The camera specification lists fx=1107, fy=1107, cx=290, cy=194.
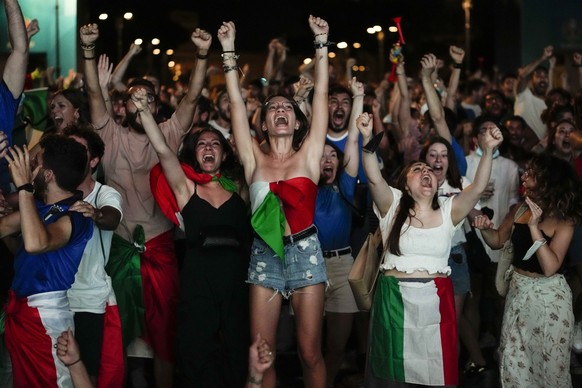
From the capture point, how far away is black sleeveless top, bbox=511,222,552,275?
6.80 m

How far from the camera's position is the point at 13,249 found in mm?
6578

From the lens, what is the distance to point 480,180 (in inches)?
257

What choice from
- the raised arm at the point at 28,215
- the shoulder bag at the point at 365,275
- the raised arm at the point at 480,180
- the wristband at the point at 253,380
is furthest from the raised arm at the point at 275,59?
the wristband at the point at 253,380

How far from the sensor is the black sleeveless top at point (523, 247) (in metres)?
6.80

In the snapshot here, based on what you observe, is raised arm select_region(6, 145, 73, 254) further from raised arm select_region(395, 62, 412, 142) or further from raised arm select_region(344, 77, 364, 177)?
raised arm select_region(395, 62, 412, 142)

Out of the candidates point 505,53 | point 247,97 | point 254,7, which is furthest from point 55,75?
point 254,7

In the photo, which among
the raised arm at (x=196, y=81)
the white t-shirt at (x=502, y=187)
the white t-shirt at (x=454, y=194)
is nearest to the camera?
the raised arm at (x=196, y=81)

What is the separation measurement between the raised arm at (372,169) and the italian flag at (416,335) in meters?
0.50

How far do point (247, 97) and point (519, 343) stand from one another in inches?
189

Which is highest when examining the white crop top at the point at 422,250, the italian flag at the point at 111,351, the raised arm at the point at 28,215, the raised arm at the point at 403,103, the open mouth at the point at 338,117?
the raised arm at the point at 403,103

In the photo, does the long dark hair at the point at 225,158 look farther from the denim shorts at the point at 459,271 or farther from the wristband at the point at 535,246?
the wristband at the point at 535,246

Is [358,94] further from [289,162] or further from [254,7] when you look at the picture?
[254,7]

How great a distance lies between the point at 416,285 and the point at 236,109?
4.85 feet

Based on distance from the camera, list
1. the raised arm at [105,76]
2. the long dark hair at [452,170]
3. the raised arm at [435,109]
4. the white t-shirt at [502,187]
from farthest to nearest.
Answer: the white t-shirt at [502,187] < the raised arm at [435,109] < the raised arm at [105,76] < the long dark hair at [452,170]
